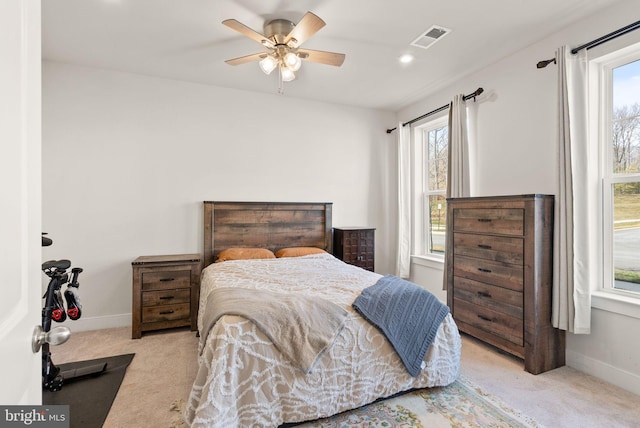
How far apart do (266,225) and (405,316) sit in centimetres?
227

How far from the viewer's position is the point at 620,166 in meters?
2.42

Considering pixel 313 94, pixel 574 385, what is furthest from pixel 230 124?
pixel 574 385

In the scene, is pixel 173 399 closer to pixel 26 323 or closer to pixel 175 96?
pixel 26 323

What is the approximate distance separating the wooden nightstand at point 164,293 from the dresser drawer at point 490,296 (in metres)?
2.65

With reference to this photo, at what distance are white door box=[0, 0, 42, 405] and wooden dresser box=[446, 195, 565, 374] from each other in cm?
287

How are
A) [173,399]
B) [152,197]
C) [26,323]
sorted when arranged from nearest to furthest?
[26,323]
[173,399]
[152,197]

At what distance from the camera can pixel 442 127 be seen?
165 inches

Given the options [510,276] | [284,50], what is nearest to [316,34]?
[284,50]

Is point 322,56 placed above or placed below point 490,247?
above

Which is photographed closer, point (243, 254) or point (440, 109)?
point (243, 254)

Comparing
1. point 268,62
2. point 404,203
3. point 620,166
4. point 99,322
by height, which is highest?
point 268,62

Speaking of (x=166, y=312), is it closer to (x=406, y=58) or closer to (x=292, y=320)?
(x=292, y=320)

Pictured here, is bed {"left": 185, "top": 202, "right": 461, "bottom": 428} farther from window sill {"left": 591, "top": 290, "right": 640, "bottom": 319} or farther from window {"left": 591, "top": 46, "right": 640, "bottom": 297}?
window {"left": 591, "top": 46, "right": 640, "bottom": 297}

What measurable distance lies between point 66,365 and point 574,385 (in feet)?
12.6
